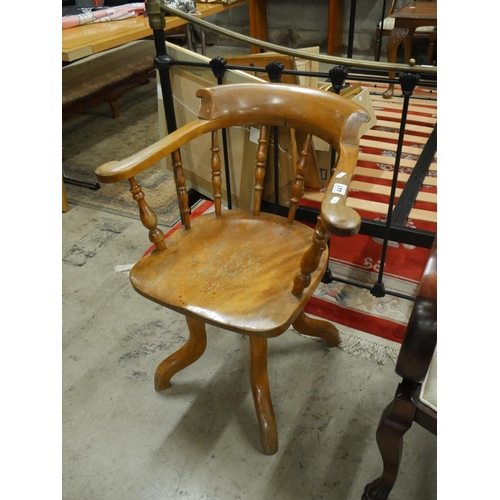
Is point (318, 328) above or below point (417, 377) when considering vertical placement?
below

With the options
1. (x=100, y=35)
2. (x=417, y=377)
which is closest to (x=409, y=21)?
(x=100, y=35)

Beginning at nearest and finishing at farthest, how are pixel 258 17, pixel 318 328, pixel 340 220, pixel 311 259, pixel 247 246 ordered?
pixel 340 220 → pixel 311 259 → pixel 247 246 → pixel 318 328 → pixel 258 17

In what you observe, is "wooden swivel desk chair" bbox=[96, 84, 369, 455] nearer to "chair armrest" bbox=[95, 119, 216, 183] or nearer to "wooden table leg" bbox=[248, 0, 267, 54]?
"chair armrest" bbox=[95, 119, 216, 183]

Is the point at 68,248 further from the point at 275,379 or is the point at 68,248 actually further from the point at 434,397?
the point at 434,397

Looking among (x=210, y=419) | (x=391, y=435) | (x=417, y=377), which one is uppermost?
(x=417, y=377)

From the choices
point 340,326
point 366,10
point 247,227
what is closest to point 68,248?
point 247,227

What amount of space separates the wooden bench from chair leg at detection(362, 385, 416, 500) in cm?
274

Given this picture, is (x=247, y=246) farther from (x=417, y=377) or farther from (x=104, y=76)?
(x=104, y=76)

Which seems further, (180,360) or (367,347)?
(367,347)

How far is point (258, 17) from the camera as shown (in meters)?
4.68

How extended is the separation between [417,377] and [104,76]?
318 centimetres

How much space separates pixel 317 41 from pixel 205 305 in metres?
4.52

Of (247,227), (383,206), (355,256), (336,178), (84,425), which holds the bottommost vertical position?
(84,425)

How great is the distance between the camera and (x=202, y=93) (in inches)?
46.9
